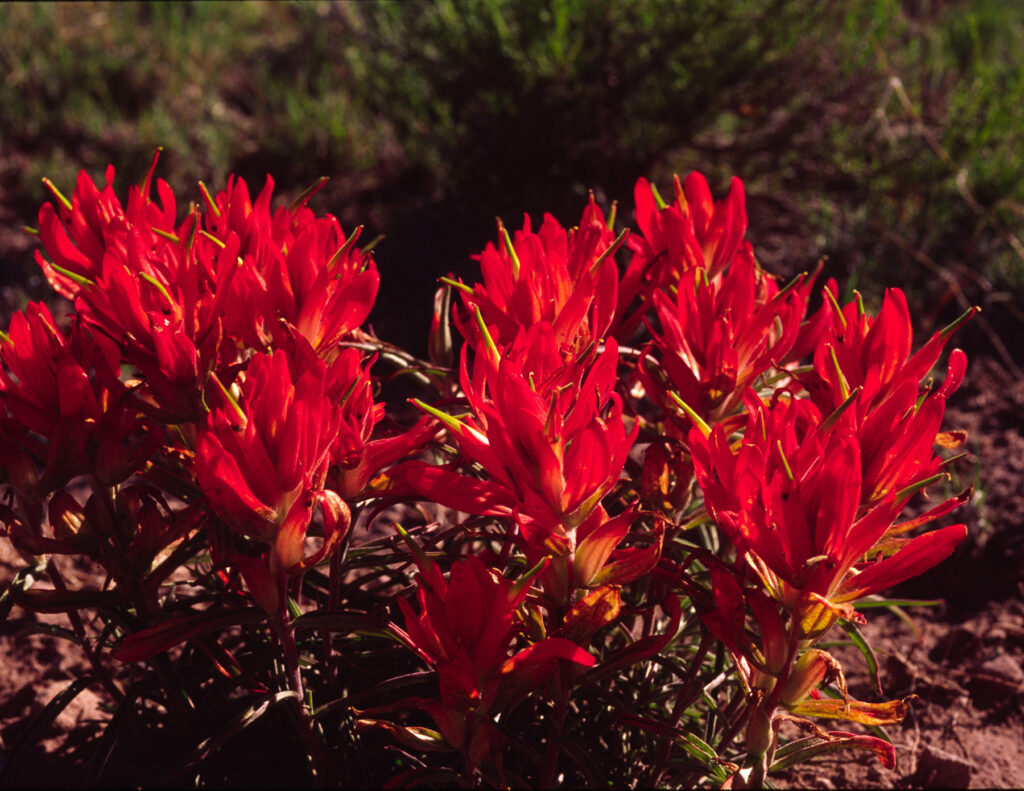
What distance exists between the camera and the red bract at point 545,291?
1.16 metres

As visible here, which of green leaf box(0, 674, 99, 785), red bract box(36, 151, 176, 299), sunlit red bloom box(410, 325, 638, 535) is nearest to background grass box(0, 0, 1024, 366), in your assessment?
red bract box(36, 151, 176, 299)

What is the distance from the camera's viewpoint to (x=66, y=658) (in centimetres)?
208

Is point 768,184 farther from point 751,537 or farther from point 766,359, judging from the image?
point 751,537

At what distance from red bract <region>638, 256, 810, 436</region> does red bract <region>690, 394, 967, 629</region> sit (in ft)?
0.55

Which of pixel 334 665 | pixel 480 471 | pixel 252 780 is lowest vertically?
pixel 252 780

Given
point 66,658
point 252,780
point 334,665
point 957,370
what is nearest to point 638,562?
point 957,370

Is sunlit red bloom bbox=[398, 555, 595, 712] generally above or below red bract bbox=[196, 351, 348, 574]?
below

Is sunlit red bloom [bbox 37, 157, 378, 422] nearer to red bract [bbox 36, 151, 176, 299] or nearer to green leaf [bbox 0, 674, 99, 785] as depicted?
red bract [bbox 36, 151, 176, 299]

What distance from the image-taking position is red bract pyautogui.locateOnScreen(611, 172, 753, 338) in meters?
1.34

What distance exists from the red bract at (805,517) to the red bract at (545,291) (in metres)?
0.25

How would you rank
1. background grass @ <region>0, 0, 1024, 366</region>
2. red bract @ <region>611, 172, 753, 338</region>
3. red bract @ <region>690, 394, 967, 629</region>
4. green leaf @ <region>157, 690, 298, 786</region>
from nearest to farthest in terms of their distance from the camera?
red bract @ <region>690, 394, 967, 629</region>
green leaf @ <region>157, 690, 298, 786</region>
red bract @ <region>611, 172, 753, 338</region>
background grass @ <region>0, 0, 1024, 366</region>

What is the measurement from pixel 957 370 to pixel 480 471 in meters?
0.62

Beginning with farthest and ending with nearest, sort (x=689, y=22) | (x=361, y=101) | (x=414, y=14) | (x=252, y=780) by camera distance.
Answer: (x=361, y=101) → (x=414, y=14) → (x=689, y=22) → (x=252, y=780)

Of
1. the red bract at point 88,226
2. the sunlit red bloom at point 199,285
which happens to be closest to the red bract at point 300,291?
the sunlit red bloom at point 199,285
